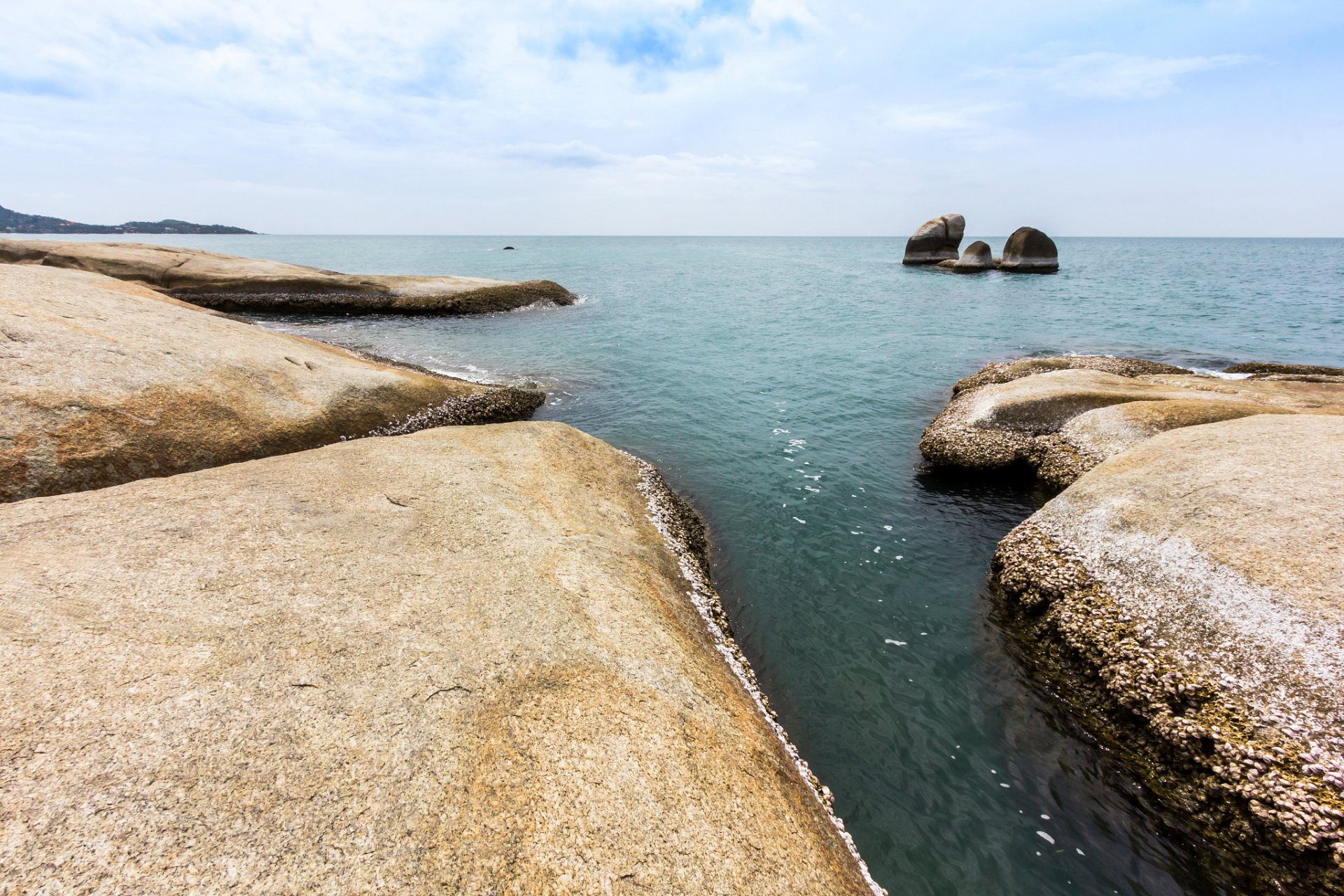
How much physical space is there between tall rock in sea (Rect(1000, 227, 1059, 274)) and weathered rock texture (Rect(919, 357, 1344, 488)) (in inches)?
2959

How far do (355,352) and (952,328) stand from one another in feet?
124

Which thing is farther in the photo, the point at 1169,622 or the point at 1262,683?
the point at 1169,622

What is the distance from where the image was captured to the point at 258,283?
37.7 m

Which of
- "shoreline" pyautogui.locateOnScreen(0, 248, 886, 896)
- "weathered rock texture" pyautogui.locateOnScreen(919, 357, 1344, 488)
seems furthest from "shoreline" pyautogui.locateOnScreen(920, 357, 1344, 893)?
"shoreline" pyautogui.locateOnScreen(0, 248, 886, 896)

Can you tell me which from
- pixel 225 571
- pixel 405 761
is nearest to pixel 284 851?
pixel 405 761

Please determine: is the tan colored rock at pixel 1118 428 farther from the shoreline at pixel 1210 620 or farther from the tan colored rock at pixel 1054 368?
the tan colored rock at pixel 1054 368

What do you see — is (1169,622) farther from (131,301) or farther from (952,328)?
(952,328)

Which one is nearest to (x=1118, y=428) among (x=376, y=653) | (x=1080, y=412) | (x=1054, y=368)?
(x=1080, y=412)

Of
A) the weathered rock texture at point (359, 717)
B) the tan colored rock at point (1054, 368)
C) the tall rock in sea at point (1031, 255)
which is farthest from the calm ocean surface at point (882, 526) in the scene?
the tall rock in sea at point (1031, 255)

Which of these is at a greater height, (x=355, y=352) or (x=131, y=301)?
(x=131, y=301)

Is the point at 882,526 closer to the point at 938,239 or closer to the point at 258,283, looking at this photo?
the point at 258,283

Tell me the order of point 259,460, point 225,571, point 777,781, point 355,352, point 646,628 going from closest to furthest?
point 777,781
point 225,571
point 646,628
point 259,460
point 355,352

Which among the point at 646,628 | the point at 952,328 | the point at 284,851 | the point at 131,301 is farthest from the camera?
the point at 952,328

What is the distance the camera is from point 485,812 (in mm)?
4234
